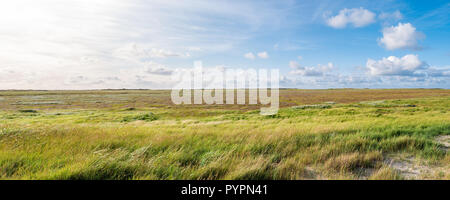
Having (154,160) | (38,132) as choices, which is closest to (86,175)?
(154,160)

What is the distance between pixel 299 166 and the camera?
4.49m

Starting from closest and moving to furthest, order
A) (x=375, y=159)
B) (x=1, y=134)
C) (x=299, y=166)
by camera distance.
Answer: (x=299, y=166)
(x=375, y=159)
(x=1, y=134)

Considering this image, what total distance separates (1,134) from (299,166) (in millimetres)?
9371

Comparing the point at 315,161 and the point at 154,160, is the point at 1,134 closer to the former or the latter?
the point at 154,160

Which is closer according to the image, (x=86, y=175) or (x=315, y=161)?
(x=86, y=175)

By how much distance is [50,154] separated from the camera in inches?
193
